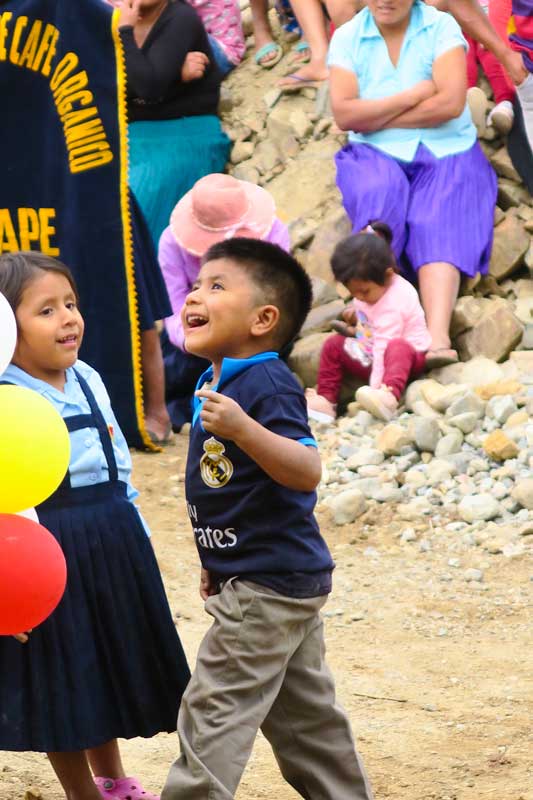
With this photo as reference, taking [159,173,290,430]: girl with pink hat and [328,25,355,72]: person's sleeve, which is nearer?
[159,173,290,430]: girl with pink hat

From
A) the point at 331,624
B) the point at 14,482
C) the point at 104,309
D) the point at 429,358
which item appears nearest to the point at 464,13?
the point at 429,358

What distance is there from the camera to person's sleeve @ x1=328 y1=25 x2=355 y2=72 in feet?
22.9

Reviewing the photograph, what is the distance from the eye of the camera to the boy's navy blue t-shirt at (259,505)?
277 centimetres

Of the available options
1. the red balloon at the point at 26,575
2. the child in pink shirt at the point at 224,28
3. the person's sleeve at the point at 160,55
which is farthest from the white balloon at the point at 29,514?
the child in pink shirt at the point at 224,28

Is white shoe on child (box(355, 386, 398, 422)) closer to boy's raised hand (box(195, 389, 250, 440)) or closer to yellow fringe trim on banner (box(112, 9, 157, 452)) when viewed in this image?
yellow fringe trim on banner (box(112, 9, 157, 452))

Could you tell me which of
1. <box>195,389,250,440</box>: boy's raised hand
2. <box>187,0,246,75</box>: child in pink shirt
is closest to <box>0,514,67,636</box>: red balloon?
<box>195,389,250,440</box>: boy's raised hand

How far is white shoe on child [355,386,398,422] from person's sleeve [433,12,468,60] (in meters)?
1.83

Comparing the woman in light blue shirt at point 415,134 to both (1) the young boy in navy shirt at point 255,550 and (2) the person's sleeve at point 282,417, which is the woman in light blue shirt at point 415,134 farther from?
(2) the person's sleeve at point 282,417

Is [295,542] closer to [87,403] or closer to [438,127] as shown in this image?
[87,403]

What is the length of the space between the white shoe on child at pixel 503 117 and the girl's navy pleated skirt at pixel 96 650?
484 centimetres

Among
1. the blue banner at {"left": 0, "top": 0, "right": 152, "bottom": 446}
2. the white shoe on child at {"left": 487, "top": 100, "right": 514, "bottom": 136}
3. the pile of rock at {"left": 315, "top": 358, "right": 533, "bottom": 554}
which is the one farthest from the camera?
the white shoe on child at {"left": 487, "top": 100, "right": 514, "bottom": 136}

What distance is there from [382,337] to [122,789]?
11.7 feet

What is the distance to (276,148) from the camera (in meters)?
8.24

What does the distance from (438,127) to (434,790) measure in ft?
14.4
